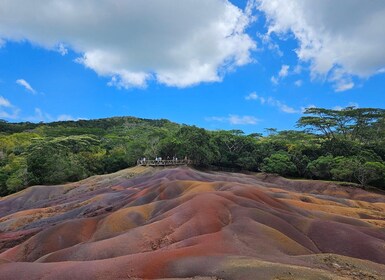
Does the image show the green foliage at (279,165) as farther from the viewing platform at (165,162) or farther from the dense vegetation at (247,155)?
the viewing platform at (165,162)

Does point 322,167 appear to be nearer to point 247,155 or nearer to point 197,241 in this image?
point 247,155

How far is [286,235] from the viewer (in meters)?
29.0

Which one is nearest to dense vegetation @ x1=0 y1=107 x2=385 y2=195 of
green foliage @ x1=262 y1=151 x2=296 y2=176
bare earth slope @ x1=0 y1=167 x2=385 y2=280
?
green foliage @ x1=262 y1=151 x2=296 y2=176

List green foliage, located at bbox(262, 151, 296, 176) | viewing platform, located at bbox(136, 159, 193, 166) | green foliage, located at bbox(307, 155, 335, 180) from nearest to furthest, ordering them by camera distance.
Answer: green foliage, located at bbox(307, 155, 335, 180)
green foliage, located at bbox(262, 151, 296, 176)
viewing platform, located at bbox(136, 159, 193, 166)

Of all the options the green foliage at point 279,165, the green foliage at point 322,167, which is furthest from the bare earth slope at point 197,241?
the green foliage at point 279,165

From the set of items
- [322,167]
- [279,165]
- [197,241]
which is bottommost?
[197,241]

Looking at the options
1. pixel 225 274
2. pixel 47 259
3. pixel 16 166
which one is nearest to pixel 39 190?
pixel 16 166

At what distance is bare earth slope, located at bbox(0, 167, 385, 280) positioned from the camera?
20.3 metres

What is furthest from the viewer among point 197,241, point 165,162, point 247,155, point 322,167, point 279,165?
point 247,155

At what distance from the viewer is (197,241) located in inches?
978

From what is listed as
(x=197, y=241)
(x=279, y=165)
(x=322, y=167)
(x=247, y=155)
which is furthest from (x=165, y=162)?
(x=197, y=241)

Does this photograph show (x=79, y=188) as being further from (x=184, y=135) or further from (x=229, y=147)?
(x=229, y=147)

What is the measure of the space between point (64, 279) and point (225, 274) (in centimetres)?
874

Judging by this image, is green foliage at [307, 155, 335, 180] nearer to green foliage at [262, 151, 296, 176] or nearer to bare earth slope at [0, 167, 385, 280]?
green foliage at [262, 151, 296, 176]
